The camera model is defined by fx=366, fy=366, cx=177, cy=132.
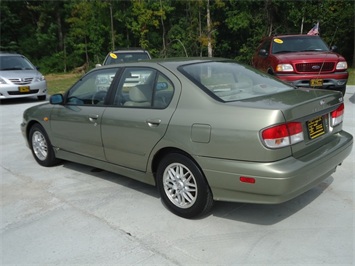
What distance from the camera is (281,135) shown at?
2902 mm

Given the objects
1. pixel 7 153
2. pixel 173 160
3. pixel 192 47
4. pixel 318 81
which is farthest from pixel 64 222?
pixel 192 47

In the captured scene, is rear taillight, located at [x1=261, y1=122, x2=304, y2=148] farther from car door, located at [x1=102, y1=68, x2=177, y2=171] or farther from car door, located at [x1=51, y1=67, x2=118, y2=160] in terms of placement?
car door, located at [x1=51, y1=67, x2=118, y2=160]

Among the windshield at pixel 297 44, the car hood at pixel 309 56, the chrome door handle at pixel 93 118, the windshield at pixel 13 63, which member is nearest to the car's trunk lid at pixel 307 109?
the chrome door handle at pixel 93 118

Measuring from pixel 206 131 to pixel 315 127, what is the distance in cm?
100

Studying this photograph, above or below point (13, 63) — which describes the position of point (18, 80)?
below

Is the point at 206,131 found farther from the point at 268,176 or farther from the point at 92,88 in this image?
the point at 92,88

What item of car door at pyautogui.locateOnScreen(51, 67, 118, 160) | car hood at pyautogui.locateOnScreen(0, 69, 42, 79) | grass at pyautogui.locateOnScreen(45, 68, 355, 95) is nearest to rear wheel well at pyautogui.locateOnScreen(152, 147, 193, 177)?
car door at pyautogui.locateOnScreen(51, 67, 118, 160)

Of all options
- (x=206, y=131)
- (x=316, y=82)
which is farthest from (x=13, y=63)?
(x=206, y=131)

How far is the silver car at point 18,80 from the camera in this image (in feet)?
38.1

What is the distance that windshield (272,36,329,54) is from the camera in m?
8.70

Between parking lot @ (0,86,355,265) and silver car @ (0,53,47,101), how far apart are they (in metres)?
7.90

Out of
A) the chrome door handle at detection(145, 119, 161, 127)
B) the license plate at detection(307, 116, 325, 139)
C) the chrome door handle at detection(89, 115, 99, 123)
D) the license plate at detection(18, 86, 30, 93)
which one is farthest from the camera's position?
the license plate at detection(18, 86, 30, 93)

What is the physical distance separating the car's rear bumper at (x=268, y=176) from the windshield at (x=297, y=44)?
5.92 m

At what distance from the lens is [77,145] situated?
15.0 feet
